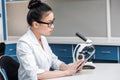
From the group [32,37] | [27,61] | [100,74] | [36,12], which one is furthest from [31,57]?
[100,74]

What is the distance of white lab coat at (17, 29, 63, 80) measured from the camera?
5.62ft

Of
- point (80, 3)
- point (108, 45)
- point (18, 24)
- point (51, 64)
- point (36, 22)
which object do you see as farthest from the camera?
A: point (18, 24)

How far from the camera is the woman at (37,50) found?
1.73 meters

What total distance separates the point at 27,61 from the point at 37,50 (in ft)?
0.53

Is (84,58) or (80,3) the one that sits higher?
(80,3)

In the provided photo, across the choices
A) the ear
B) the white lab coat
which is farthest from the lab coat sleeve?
the ear

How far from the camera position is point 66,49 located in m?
3.80

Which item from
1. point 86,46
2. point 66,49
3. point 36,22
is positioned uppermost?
point 36,22

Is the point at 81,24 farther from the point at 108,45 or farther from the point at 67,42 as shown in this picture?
the point at 108,45

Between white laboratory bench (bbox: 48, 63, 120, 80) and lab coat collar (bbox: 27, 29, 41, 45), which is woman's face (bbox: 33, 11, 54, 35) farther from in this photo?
white laboratory bench (bbox: 48, 63, 120, 80)

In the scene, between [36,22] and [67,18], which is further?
[67,18]

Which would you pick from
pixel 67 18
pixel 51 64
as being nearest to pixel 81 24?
pixel 67 18

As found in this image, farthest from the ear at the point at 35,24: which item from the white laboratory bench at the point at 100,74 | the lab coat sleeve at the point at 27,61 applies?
the white laboratory bench at the point at 100,74

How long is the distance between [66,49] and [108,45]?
687 mm
